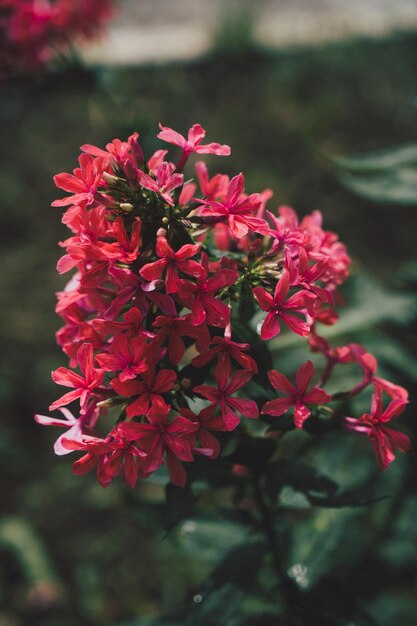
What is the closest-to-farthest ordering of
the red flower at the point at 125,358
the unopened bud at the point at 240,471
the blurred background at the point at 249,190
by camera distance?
the red flower at the point at 125,358
the unopened bud at the point at 240,471
the blurred background at the point at 249,190

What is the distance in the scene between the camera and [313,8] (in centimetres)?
540

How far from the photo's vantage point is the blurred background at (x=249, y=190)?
1635 millimetres

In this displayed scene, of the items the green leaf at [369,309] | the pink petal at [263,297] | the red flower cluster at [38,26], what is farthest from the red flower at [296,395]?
the red flower cluster at [38,26]

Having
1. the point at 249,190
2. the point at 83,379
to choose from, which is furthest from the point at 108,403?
the point at 249,190

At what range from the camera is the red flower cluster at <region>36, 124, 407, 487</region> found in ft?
2.94

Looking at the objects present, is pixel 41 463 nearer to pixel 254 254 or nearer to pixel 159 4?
pixel 254 254

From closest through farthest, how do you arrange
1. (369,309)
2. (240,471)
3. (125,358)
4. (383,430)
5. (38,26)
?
(125,358) < (383,430) < (240,471) < (369,309) < (38,26)

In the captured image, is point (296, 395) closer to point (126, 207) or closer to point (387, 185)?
point (126, 207)

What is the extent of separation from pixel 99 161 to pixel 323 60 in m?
3.48

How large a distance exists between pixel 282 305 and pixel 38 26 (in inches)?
76.8

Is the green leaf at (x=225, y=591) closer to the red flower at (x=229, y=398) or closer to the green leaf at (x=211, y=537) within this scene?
the green leaf at (x=211, y=537)

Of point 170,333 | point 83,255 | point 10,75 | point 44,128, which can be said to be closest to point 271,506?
point 170,333

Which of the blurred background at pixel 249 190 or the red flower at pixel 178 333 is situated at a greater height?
the red flower at pixel 178 333

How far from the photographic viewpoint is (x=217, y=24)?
4.61m
